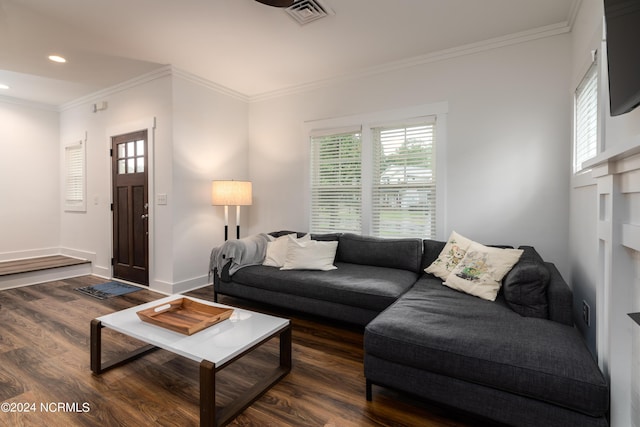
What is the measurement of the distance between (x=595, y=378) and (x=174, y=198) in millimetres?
3838

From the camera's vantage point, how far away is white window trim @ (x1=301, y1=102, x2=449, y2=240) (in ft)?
10.6

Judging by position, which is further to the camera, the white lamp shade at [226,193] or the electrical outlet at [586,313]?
the white lamp shade at [226,193]

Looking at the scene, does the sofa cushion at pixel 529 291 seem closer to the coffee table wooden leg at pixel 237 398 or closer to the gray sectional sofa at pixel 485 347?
the gray sectional sofa at pixel 485 347

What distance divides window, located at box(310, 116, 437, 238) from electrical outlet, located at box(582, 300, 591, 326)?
54.0 inches

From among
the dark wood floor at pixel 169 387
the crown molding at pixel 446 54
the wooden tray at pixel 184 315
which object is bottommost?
the dark wood floor at pixel 169 387

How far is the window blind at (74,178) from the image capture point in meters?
4.85

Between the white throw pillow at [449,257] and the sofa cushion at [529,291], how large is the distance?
0.62m

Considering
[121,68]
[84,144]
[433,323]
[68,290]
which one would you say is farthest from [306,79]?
[68,290]

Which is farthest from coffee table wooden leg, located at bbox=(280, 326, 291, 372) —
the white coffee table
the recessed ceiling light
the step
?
the step

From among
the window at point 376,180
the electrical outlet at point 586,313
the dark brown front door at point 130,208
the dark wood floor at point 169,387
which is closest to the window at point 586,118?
the electrical outlet at point 586,313

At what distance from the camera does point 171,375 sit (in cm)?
202

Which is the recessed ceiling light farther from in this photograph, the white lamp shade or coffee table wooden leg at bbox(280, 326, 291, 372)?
coffee table wooden leg at bbox(280, 326, 291, 372)

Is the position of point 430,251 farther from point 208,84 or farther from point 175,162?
point 208,84

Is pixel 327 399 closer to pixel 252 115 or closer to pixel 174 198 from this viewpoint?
pixel 174 198
